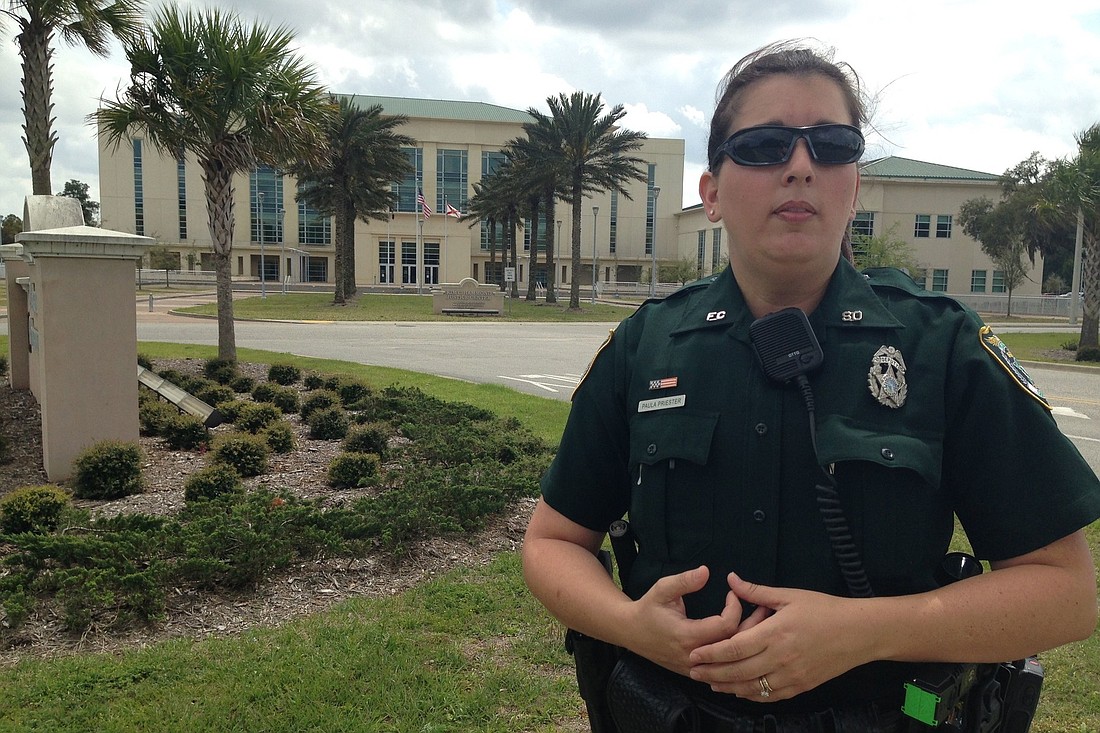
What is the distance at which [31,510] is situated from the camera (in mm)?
5004

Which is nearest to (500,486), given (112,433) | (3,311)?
(112,433)

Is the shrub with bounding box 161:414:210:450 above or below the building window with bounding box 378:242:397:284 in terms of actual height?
below

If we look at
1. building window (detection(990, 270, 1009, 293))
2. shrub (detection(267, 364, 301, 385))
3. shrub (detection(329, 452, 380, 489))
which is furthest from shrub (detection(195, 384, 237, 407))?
building window (detection(990, 270, 1009, 293))

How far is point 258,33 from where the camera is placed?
43.2 ft

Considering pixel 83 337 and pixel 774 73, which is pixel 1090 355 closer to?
pixel 83 337

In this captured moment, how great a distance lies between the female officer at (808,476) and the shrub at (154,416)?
290 inches

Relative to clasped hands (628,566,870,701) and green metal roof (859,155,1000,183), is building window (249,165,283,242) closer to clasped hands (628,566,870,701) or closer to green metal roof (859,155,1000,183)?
green metal roof (859,155,1000,183)

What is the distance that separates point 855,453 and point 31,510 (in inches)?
204

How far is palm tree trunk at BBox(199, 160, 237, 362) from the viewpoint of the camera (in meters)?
14.0

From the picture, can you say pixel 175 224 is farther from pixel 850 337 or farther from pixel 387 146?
pixel 850 337

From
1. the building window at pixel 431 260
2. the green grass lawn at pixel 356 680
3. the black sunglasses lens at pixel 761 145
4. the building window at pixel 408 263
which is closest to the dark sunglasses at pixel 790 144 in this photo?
the black sunglasses lens at pixel 761 145

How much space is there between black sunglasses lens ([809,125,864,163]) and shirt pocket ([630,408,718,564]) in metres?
0.48

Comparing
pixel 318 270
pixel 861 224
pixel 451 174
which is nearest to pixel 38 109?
pixel 861 224

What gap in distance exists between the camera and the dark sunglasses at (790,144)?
142cm
